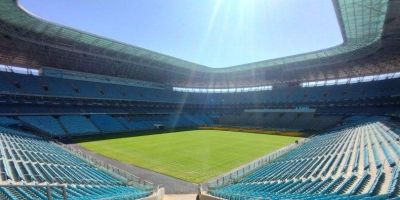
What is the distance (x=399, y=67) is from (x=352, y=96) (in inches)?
365

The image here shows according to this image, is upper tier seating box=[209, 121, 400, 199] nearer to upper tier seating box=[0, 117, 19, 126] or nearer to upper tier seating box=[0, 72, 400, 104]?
upper tier seating box=[0, 117, 19, 126]

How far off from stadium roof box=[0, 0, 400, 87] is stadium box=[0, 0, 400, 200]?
0.21m

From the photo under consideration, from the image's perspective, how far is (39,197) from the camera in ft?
27.2

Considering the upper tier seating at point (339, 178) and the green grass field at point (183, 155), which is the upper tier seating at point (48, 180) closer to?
the green grass field at point (183, 155)

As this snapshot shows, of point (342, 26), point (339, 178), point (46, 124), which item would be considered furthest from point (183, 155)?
point (46, 124)

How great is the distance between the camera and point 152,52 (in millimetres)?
44688

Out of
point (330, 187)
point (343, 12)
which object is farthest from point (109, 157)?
point (343, 12)

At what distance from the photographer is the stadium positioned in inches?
530

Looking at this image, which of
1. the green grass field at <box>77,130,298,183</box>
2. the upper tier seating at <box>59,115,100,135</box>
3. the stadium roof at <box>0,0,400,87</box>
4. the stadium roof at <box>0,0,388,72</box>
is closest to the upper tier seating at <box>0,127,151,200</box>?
the green grass field at <box>77,130,298,183</box>

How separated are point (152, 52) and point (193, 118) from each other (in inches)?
955

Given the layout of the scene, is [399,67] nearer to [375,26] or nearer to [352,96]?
[352,96]

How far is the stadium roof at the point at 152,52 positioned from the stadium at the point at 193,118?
0.69 ft

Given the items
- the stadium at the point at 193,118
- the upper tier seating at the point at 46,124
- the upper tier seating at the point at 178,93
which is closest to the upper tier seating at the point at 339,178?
the stadium at the point at 193,118

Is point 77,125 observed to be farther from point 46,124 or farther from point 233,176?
point 233,176
